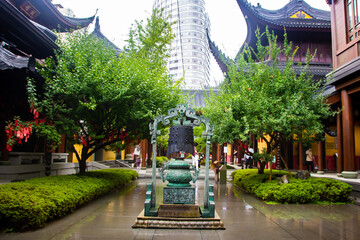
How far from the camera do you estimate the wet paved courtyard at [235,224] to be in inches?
220

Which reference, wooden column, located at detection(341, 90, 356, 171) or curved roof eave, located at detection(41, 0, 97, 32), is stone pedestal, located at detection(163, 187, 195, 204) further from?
curved roof eave, located at detection(41, 0, 97, 32)

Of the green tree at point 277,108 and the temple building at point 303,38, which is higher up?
the temple building at point 303,38

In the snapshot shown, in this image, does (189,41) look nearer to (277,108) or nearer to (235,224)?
(277,108)

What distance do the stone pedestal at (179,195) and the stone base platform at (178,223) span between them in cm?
50

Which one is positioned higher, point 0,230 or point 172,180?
point 172,180

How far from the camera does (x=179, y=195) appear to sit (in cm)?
662

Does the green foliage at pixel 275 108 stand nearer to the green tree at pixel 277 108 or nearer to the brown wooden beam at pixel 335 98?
the green tree at pixel 277 108

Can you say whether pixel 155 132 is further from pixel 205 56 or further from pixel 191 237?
pixel 205 56

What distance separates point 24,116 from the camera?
11742mm

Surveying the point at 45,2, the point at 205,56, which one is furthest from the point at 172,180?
the point at 205,56

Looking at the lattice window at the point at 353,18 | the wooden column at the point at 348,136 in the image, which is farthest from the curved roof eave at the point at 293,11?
the wooden column at the point at 348,136

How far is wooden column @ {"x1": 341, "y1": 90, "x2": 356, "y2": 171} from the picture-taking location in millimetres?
Answer: 11797

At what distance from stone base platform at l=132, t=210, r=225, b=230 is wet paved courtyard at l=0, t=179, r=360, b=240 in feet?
0.52

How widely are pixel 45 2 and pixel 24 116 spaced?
282 inches
